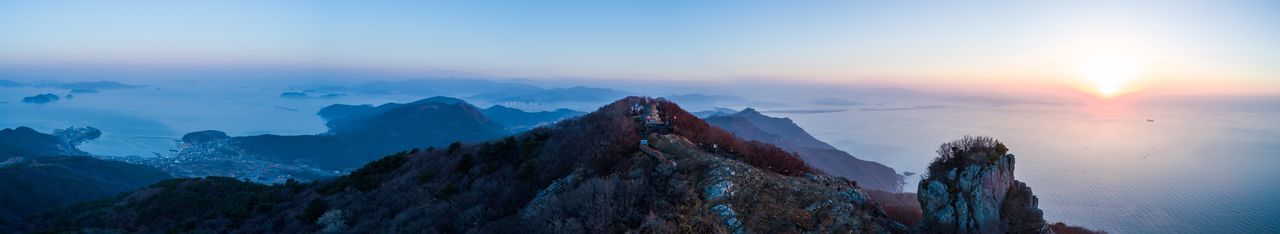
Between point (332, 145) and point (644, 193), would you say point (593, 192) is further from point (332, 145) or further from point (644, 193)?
point (332, 145)

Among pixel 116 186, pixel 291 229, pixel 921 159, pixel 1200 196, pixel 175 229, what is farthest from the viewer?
pixel 921 159

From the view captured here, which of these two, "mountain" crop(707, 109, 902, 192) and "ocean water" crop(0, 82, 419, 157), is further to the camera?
"ocean water" crop(0, 82, 419, 157)

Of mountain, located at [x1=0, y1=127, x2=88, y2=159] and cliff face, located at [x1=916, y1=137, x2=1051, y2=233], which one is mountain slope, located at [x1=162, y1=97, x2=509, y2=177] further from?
cliff face, located at [x1=916, y1=137, x2=1051, y2=233]

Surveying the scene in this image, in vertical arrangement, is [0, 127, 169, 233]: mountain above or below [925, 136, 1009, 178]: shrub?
below

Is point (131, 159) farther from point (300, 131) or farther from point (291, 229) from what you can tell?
point (291, 229)

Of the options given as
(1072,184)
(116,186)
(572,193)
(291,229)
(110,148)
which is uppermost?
(572,193)

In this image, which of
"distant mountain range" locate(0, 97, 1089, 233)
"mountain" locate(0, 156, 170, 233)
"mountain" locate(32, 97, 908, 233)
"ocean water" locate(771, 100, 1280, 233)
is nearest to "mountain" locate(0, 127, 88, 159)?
"mountain" locate(0, 156, 170, 233)

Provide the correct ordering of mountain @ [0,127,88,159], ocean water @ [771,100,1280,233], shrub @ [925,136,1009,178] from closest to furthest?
shrub @ [925,136,1009,178], ocean water @ [771,100,1280,233], mountain @ [0,127,88,159]

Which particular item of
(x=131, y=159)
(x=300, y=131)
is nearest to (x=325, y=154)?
(x=131, y=159)
